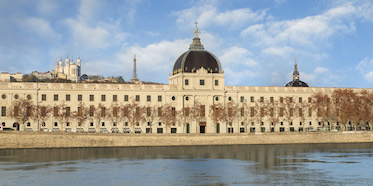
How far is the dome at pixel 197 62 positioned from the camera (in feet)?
432

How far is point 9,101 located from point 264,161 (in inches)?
2669

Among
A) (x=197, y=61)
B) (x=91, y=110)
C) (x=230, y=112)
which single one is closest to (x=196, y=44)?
(x=197, y=61)

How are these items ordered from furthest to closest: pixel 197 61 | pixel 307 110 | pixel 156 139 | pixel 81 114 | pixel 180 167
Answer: pixel 307 110, pixel 197 61, pixel 81 114, pixel 156 139, pixel 180 167

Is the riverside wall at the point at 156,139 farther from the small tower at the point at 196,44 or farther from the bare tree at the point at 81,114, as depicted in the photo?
the small tower at the point at 196,44

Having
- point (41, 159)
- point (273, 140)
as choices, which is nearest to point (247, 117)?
point (273, 140)

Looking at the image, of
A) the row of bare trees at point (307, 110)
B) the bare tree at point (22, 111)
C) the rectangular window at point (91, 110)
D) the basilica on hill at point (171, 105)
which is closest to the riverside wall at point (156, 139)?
the row of bare trees at point (307, 110)

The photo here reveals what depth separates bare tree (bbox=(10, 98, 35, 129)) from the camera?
11222 centimetres

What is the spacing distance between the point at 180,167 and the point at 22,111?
189ft

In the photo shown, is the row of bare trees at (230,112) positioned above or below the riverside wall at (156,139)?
above

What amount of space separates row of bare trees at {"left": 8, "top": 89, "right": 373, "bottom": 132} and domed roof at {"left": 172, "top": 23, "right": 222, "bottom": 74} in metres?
9.54

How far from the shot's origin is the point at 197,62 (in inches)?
5217

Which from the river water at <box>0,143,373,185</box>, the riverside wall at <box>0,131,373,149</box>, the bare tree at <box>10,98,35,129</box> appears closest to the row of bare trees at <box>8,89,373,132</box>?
the bare tree at <box>10,98,35,129</box>

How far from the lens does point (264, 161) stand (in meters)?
77.2

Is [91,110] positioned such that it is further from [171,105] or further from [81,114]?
[171,105]
